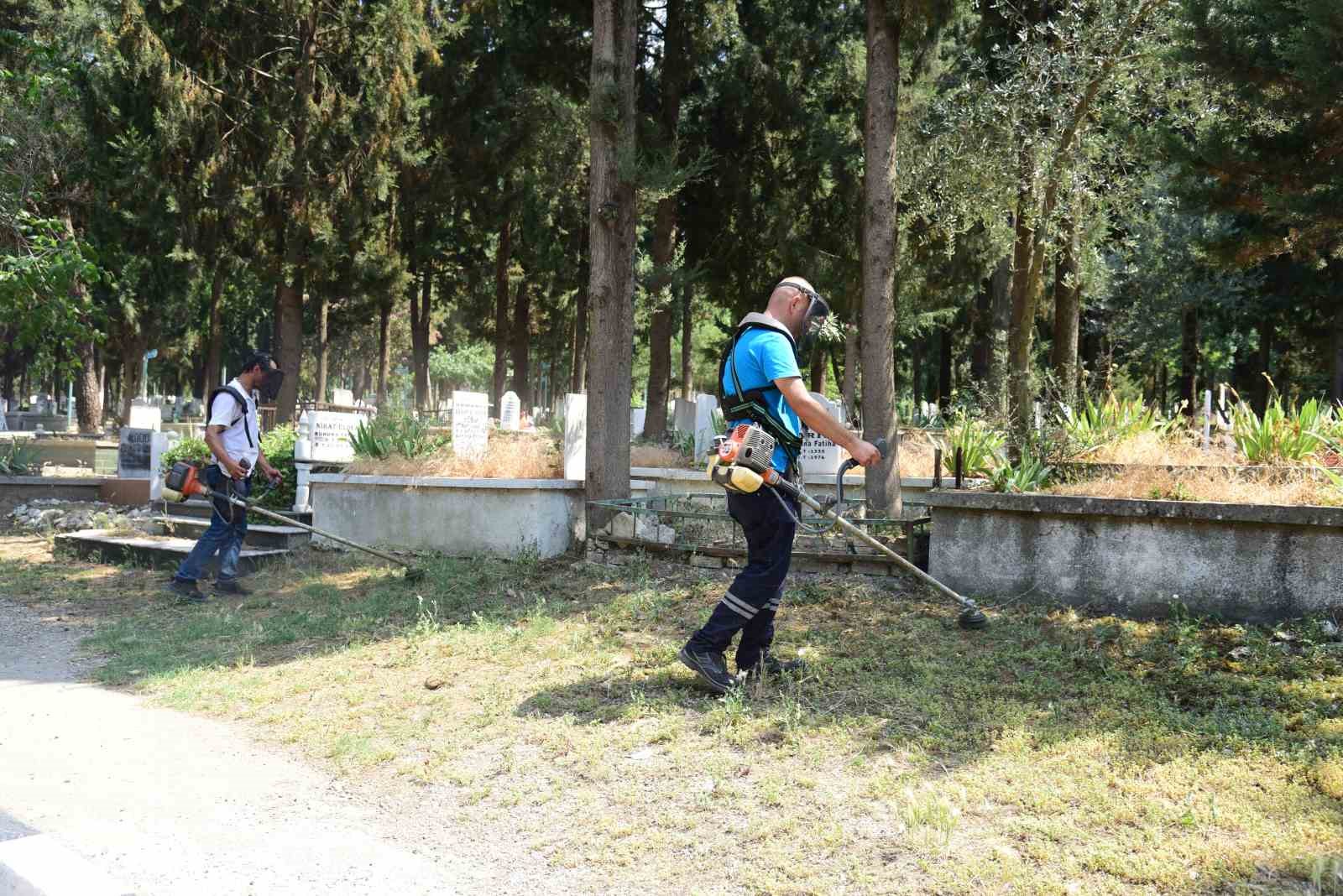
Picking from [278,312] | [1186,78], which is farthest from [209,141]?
[1186,78]

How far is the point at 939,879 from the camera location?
3490 millimetres

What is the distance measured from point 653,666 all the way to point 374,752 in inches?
64.1

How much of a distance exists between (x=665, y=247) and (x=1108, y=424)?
35.1 ft

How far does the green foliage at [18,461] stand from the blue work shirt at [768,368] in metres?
13.8

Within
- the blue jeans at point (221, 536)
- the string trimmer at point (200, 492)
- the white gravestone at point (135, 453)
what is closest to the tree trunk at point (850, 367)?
the white gravestone at point (135, 453)

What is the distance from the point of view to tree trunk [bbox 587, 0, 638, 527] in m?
9.44

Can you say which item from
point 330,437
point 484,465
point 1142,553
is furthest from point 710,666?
point 330,437

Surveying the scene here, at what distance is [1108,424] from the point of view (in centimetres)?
787

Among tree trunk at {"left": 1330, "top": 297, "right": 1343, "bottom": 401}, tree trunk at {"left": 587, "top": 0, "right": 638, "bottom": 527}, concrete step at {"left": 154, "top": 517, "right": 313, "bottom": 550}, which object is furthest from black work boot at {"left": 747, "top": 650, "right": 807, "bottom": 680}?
tree trunk at {"left": 1330, "top": 297, "right": 1343, "bottom": 401}

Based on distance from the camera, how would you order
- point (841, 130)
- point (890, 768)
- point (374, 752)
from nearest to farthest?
point (890, 768) < point (374, 752) < point (841, 130)

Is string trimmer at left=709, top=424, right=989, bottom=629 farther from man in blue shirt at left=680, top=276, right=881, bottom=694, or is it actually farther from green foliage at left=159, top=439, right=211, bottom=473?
green foliage at left=159, top=439, right=211, bottom=473

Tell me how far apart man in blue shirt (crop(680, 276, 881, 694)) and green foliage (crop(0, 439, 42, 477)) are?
13742 millimetres

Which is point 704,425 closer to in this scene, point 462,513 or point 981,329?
point 462,513

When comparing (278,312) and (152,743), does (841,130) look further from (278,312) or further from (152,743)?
(152,743)
